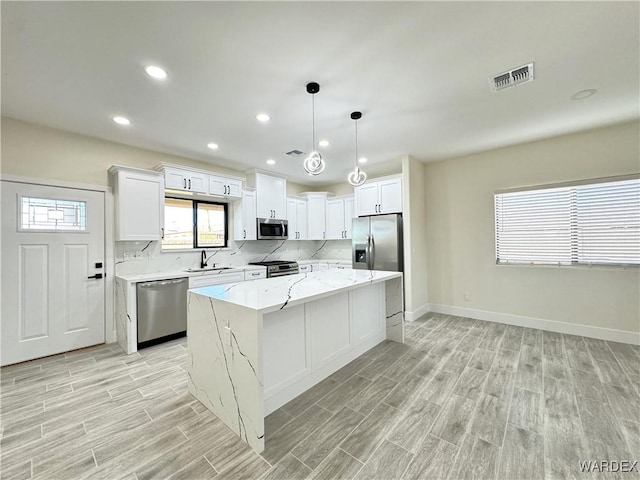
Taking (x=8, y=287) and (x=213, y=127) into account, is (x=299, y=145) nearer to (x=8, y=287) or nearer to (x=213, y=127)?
(x=213, y=127)

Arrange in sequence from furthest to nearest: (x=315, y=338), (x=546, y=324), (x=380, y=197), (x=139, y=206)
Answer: (x=380, y=197)
(x=546, y=324)
(x=139, y=206)
(x=315, y=338)

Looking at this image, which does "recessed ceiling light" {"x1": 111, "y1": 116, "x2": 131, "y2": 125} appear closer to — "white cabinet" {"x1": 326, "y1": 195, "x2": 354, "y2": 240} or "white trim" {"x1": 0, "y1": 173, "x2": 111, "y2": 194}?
"white trim" {"x1": 0, "y1": 173, "x2": 111, "y2": 194}

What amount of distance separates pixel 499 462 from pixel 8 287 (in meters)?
4.87

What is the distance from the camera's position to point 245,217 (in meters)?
4.91

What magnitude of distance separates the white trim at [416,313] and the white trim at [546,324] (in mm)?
170

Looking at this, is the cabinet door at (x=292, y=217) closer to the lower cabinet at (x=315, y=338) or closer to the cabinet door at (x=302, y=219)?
the cabinet door at (x=302, y=219)

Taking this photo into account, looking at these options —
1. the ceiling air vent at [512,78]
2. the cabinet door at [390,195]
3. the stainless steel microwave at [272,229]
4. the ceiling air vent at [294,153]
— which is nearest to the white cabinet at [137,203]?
the stainless steel microwave at [272,229]

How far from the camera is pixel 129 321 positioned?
327 centimetres

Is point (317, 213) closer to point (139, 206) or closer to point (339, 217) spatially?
point (339, 217)

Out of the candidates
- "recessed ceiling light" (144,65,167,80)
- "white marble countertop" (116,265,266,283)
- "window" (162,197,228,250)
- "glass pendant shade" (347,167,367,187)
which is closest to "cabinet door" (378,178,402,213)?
"glass pendant shade" (347,167,367,187)

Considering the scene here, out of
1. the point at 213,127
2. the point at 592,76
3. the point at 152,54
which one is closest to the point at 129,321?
the point at 213,127

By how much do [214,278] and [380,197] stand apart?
3200mm

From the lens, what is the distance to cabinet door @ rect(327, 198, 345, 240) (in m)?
5.81

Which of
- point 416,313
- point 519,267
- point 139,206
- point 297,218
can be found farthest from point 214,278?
point 519,267
